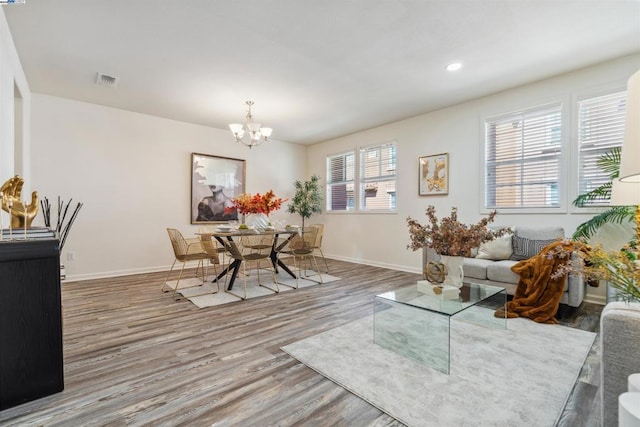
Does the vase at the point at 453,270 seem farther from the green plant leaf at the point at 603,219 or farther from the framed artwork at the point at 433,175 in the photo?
the framed artwork at the point at 433,175

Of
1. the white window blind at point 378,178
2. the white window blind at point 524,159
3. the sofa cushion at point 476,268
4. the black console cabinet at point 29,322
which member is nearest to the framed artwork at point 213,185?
the white window blind at point 378,178

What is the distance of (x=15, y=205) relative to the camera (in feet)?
6.23

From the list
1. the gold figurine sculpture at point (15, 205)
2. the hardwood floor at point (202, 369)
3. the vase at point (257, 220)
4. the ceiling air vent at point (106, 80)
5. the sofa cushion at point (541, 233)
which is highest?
the ceiling air vent at point (106, 80)

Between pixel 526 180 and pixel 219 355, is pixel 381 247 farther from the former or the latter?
pixel 219 355

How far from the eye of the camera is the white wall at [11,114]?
2.60 metres

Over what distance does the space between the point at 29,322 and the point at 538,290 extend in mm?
4011

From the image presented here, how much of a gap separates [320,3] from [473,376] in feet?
9.73

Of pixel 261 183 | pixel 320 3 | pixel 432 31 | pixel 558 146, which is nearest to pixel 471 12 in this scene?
pixel 432 31

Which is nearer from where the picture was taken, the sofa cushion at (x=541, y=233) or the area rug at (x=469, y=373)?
the area rug at (x=469, y=373)

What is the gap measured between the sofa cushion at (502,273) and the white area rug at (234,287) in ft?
7.11

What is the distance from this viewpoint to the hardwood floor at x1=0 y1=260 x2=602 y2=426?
1573 millimetres

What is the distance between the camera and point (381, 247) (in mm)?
5844

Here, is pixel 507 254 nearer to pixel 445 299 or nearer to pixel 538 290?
pixel 538 290

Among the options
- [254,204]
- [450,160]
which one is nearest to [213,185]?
[254,204]
